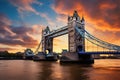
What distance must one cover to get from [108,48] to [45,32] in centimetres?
5749

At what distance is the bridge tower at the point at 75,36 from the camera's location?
78.5m

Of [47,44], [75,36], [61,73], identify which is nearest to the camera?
[61,73]

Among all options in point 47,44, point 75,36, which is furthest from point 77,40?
point 47,44

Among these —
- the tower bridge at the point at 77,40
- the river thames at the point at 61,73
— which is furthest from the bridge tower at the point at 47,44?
the river thames at the point at 61,73

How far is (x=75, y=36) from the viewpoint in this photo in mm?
78688

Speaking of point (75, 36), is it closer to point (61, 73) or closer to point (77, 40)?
point (77, 40)

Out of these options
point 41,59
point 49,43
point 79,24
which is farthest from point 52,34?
point 79,24

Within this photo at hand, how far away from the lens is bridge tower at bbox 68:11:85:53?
78.5 meters

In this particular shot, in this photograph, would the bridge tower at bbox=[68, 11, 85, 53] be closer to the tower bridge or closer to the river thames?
the tower bridge

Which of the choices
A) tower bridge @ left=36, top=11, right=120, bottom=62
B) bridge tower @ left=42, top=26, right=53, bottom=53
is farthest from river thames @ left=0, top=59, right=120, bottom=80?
bridge tower @ left=42, top=26, right=53, bottom=53

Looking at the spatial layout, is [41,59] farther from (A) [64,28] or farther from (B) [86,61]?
(B) [86,61]

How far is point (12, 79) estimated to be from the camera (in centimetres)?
3044

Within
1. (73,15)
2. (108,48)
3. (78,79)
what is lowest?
(78,79)

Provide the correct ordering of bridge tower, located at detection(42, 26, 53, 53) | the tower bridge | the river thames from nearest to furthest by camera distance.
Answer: the river thames < the tower bridge < bridge tower, located at detection(42, 26, 53, 53)
